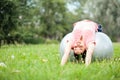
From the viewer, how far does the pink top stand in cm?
778

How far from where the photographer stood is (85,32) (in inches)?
316

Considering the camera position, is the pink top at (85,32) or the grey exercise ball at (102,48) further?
the grey exercise ball at (102,48)

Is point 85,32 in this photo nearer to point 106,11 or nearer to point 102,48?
point 102,48

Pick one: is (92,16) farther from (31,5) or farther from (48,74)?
(48,74)

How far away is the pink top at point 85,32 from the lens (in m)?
7.78

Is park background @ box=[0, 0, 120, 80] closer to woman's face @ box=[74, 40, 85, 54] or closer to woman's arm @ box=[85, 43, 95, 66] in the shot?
woman's arm @ box=[85, 43, 95, 66]

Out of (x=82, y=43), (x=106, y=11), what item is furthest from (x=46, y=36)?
(x=82, y=43)

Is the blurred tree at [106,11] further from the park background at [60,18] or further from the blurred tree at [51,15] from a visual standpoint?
the blurred tree at [51,15]

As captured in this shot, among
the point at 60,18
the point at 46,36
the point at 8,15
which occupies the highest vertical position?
the point at 8,15

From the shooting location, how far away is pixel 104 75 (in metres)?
5.85

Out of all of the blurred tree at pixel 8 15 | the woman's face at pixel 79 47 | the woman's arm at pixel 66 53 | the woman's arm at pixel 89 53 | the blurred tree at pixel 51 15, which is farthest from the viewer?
the blurred tree at pixel 51 15

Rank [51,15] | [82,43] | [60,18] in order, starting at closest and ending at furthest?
[82,43] → [51,15] → [60,18]

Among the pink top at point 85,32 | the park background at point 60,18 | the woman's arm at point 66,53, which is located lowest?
the park background at point 60,18

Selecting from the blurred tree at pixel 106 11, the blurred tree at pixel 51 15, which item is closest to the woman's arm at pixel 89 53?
the blurred tree at pixel 106 11
